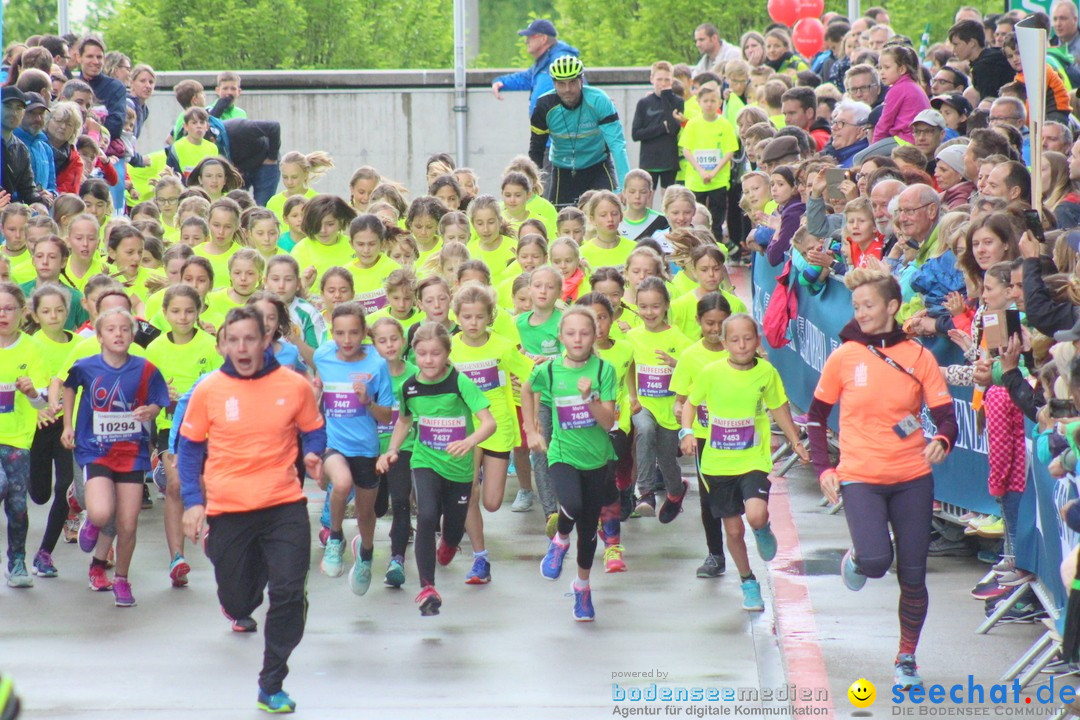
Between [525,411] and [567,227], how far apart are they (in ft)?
12.4

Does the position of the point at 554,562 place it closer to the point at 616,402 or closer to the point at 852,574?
the point at 616,402

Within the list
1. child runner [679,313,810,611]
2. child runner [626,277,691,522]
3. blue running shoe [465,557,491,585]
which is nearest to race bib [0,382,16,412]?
blue running shoe [465,557,491,585]

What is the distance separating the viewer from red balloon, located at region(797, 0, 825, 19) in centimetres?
2453

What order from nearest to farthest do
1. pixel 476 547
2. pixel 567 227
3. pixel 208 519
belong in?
Result: pixel 208 519, pixel 476 547, pixel 567 227

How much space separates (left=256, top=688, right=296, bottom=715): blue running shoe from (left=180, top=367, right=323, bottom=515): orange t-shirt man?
840mm

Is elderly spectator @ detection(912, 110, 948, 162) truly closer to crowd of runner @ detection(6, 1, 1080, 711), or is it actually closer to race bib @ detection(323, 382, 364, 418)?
crowd of runner @ detection(6, 1, 1080, 711)

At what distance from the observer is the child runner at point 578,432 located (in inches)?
361

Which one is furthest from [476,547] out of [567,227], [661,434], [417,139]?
[417,139]

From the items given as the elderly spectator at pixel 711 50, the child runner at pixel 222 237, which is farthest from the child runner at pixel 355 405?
the elderly spectator at pixel 711 50

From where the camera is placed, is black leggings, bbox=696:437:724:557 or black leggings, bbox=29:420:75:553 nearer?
black leggings, bbox=696:437:724:557

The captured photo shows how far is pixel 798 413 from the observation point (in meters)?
13.4

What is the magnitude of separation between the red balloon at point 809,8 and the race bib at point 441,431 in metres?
16.8

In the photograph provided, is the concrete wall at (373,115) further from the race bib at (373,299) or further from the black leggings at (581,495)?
the black leggings at (581,495)

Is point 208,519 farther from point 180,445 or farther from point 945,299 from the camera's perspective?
point 945,299
